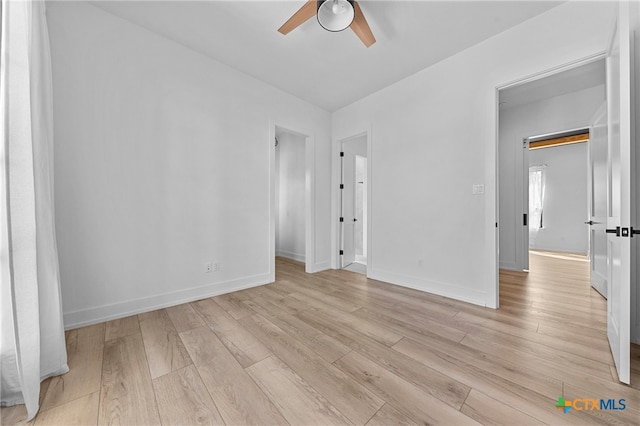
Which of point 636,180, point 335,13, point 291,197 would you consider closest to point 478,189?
point 636,180

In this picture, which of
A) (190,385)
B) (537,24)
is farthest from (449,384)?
(537,24)

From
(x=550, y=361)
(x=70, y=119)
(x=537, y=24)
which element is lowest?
(x=550, y=361)

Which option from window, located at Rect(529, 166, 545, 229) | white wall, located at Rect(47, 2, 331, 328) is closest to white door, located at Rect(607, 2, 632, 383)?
white wall, located at Rect(47, 2, 331, 328)

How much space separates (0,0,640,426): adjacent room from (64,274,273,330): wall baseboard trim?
21mm

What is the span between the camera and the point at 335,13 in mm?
1885

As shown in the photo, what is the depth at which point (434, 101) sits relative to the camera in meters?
2.94

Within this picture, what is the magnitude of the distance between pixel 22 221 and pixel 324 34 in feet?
9.03

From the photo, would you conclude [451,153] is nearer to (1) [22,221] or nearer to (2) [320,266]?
(2) [320,266]

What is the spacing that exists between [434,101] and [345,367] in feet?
9.99

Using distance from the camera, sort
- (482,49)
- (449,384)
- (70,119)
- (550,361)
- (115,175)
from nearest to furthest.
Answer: (449,384), (550,361), (70,119), (115,175), (482,49)

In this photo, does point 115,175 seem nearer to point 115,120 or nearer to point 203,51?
Answer: point 115,120

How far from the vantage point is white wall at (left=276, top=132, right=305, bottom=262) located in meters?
5.02

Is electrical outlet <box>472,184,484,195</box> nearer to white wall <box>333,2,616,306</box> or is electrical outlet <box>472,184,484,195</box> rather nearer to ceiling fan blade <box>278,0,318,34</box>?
white wall <box>333,2,616,306</box>

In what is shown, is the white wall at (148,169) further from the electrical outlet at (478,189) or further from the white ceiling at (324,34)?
the electrical outlet at (478,189)
